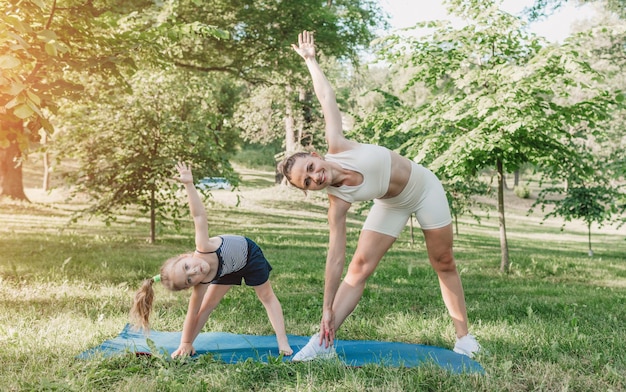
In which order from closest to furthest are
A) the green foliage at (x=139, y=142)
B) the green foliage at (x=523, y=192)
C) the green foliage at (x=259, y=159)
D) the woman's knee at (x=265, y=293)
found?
the woman's knee at (x=265, y=293) < the green foliage at (x=139, y=142) < the green foliage at (x=523, y=192) < the green foliage at (x=259, y=159)

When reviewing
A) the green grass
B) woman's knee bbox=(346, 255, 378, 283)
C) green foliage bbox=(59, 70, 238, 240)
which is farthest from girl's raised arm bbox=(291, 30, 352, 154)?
green foliage bbox=(59, 70, 238, 240)

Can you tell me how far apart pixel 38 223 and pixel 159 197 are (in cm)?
444

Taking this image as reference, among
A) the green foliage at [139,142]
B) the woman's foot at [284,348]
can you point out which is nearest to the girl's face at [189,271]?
the woman's foot at [284,348]

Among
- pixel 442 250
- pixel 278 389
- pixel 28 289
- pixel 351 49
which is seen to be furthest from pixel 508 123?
pixel 351 49

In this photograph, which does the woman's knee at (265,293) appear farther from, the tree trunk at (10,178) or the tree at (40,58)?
the tree trunk at (10,178)

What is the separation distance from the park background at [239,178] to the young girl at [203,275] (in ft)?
1.25

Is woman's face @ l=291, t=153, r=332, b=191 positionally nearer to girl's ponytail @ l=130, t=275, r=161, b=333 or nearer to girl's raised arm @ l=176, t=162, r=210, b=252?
girl's raised arm @ l=176, t=162, r=210, b=252

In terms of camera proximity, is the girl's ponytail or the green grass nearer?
the green grass

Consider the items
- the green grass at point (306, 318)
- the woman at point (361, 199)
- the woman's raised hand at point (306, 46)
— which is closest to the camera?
the green grass at point (306, 318)

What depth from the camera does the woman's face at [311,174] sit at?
315cm

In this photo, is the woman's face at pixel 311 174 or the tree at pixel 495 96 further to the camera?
the tree at pixel 495 96

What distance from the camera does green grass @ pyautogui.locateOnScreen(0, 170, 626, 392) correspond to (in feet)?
10.1

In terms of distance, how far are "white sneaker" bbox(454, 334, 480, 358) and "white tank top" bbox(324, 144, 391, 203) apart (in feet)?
4.22

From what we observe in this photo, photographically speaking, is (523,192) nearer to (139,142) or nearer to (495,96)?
(495,96)
